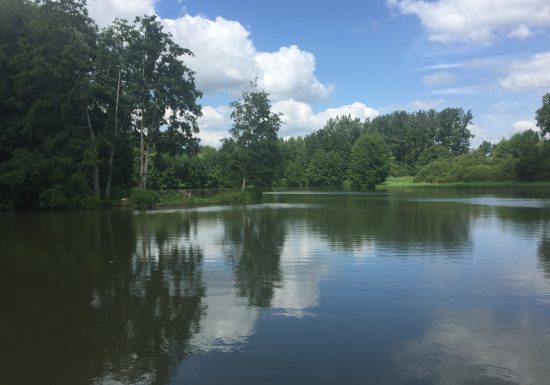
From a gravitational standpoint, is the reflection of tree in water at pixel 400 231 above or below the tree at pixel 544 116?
below

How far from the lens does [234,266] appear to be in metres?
12.6

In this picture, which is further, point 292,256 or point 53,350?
point 292,256

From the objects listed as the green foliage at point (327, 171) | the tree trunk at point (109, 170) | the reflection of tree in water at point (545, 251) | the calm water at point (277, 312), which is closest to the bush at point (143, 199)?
the tree trunk at point (109, 170)

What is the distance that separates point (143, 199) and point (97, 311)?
1165 inches

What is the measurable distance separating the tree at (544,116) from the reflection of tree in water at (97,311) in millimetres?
84651

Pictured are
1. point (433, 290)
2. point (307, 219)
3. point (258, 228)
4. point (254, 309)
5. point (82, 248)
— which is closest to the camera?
point (254, 309)

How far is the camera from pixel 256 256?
14.1m

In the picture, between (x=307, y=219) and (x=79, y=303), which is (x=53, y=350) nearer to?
(x=79, y=303)

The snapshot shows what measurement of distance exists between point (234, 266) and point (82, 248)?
6447 mm

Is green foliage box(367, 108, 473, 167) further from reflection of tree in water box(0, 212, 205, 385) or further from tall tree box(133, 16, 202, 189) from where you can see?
reflection of tree in water box(0, 212, 205, 385)

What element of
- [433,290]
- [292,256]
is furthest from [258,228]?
[433,290]

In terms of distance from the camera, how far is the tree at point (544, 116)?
80688 millimetres

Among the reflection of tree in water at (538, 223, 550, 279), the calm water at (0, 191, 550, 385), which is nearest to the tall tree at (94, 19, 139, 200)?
the calm water at (0, 191, 550, 385)

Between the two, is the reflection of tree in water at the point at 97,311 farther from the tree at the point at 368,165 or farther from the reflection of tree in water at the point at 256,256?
the tree at the point at 368,165
